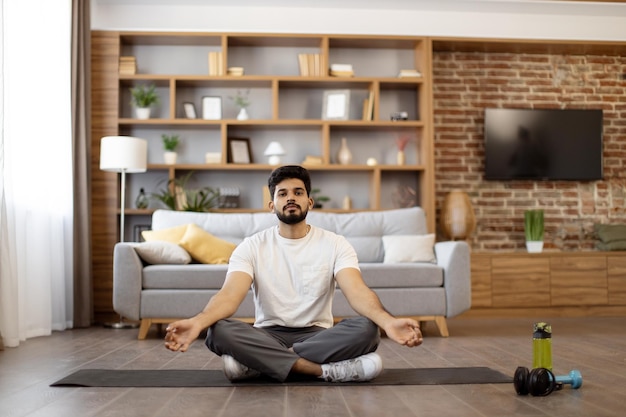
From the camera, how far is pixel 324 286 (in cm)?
307

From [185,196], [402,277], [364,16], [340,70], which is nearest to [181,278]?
[402,277]

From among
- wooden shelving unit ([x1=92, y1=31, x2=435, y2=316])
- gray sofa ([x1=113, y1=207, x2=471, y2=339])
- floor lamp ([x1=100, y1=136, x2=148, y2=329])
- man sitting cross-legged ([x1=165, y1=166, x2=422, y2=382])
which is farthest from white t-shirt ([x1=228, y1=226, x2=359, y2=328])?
wooden shelving unit ([x1=92, y1=31, x2=435, y2=316])

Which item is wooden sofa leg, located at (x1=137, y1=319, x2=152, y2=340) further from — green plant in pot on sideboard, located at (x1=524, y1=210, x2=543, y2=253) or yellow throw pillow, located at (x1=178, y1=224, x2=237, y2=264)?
green plant in pot on sideboard, located at (x1=524, y1=210, x2=543, y2=253)

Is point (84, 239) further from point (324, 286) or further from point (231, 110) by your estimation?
point (324, 286)

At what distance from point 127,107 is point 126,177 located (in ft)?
2.07

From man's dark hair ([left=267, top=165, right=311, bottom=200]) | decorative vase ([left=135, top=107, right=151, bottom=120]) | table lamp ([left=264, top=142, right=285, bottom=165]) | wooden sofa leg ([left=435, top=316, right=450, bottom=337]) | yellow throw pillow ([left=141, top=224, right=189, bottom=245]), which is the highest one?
decorative vase ([left=135, top=107, right=151, bottom=120])

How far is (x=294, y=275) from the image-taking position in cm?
307

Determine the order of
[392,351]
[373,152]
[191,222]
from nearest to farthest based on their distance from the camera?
[392,351], [191,222], [373,152]

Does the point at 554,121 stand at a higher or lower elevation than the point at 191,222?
higher

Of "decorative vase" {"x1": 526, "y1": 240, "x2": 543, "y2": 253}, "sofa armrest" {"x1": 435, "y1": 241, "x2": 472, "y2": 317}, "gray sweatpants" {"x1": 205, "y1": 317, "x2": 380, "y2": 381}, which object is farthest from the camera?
"decorative vase" {"x1": 526, "y1": 240, "x2": 543, "y2": 253}

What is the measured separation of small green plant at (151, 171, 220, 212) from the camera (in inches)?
257

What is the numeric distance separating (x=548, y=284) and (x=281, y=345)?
14.3 feet

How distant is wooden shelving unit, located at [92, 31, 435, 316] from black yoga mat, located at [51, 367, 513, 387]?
10.9 feet

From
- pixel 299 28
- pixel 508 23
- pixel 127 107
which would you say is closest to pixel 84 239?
pixel 127 107
